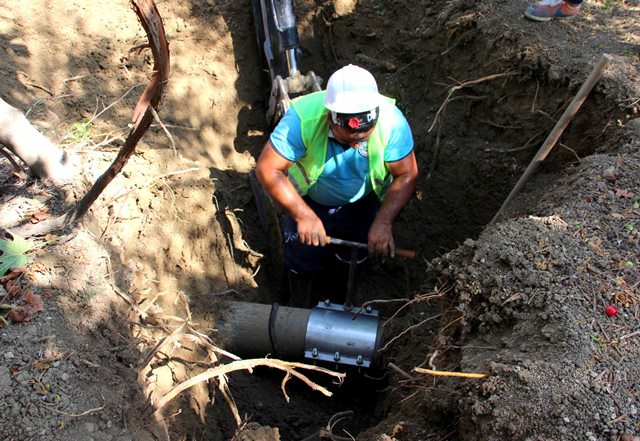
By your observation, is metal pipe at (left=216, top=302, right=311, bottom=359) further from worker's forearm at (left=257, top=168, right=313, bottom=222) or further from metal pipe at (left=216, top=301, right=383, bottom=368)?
worker's forearm at (left=257, top=168, right=313, bottom=222)

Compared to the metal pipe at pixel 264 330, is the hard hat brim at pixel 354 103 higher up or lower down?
higher up

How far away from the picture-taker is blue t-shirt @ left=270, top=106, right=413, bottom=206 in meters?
3.01

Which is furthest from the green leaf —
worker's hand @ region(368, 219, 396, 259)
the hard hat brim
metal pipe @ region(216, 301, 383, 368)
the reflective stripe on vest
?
worker's hand @ region(368, 219, 396, 259)

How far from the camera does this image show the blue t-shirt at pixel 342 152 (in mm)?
3006

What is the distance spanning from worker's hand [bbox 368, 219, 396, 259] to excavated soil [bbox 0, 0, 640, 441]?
1.50 ft

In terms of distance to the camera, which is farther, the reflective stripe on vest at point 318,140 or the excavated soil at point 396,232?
the reflective stripe on vest at point 318,140

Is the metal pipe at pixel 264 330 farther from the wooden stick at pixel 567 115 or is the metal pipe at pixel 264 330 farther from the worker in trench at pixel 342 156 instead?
the wooden stick at pixel 567 115

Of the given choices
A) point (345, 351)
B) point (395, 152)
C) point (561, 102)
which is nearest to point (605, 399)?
point (345, 351)

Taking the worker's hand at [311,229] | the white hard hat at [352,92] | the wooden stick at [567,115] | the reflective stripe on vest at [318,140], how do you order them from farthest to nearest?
the worker's hand at [311,229]
the reflective stripe on vest at [318,140]
the wooden stick at [567,115]
the white hard hat at [352,92]

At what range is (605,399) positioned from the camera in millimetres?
1861

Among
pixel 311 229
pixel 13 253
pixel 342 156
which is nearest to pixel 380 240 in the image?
pixel 311 229

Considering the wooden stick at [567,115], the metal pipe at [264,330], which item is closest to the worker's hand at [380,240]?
the metal pipe at [264,330]

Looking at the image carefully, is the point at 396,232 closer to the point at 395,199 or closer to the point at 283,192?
the point at 395,199

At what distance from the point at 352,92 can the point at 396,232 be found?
1.78 meters
